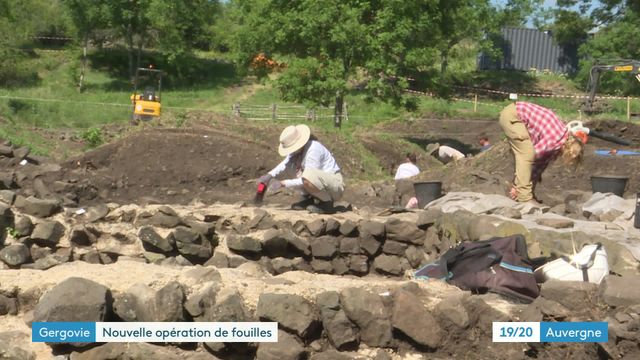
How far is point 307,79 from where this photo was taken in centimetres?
2259

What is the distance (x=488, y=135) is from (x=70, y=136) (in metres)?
12.6

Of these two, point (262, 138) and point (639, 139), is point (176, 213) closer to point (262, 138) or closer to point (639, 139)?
point (262, 138)

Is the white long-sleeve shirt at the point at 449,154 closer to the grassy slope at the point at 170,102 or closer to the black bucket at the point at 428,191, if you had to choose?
the grassy slope at the point at 170,102

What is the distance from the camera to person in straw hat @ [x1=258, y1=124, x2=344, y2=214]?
9.02 m

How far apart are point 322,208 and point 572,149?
280 cm

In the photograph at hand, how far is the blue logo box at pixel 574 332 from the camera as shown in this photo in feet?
17.3

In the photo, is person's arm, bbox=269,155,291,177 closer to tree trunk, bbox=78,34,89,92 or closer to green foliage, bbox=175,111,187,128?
green foliage, bbox=175,111,187,128

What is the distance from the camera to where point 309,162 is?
9086 mm

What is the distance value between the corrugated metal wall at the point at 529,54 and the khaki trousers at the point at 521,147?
117 ft

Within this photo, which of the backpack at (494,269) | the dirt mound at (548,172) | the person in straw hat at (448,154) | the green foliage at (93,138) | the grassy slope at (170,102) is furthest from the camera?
the grassy slope at (170,102)

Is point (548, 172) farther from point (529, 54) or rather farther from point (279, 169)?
point (529, 54)

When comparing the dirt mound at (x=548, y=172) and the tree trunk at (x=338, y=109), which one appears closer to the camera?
the dirt mound at (x=548, y=172)

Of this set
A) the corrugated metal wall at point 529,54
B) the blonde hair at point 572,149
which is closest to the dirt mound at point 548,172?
the blonde hair at point 572,149
